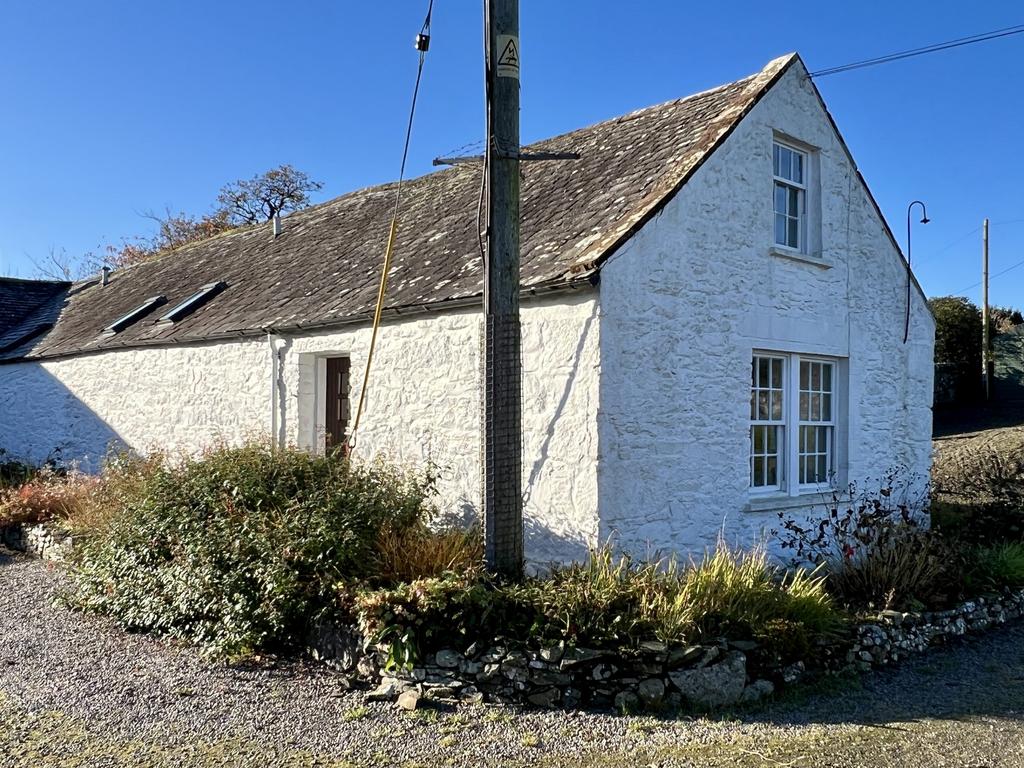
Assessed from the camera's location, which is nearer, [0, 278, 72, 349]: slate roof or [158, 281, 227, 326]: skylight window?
[158, 281, 227, 326]: skylight window

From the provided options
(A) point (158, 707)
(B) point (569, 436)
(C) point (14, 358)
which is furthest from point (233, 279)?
(A) point (158, 707)

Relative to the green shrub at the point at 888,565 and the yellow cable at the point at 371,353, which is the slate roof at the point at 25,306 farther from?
the green shrub at the point at 888,565

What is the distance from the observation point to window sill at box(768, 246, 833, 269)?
30.6 feet

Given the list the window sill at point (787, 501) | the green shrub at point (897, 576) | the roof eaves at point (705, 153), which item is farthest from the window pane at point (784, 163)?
the green shrub at point (897, 576)

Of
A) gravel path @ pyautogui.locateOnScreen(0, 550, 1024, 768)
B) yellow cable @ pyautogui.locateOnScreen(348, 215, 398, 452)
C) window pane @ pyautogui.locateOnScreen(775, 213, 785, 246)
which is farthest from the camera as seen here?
window pane @ pyautogui.locateOnScreen(775, 213, 785, 246)

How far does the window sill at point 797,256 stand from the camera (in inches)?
367

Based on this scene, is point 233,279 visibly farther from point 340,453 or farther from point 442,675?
point 442,675

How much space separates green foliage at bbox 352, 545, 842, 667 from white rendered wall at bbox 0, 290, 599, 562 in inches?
50.6

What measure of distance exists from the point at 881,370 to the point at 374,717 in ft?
26.4

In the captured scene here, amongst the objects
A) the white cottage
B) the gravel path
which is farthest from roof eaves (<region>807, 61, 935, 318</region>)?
the gravel path

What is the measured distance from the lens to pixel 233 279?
1477cm

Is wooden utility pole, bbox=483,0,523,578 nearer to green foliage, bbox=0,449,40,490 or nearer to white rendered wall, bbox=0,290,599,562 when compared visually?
white rendered wall, bbox=0,290,599,562

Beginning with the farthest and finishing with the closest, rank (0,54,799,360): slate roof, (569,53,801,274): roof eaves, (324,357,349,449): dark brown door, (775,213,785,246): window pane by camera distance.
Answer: (324,357,349,449): dark brown door → (775,213,785,246): window pane → (0,54,799,360): slate roof → (569,53,801,274): roof eaves

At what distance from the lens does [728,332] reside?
877 cm
